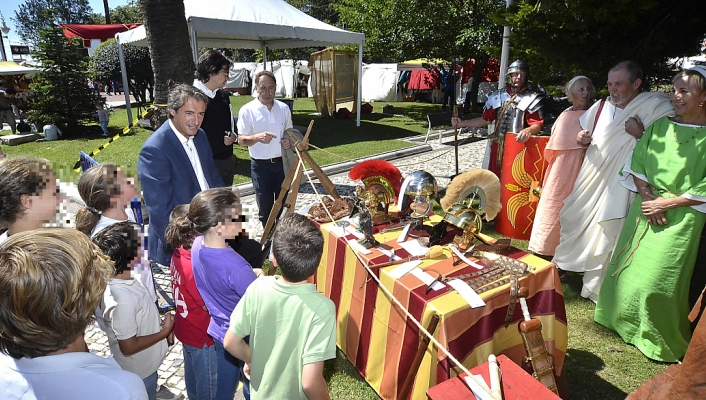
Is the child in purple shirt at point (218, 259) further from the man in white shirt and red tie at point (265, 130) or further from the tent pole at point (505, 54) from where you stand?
the tent pole at point (505, 54)

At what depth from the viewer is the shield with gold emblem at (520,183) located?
4562mm

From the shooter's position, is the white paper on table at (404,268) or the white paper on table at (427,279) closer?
the white paper on table at (427,279)

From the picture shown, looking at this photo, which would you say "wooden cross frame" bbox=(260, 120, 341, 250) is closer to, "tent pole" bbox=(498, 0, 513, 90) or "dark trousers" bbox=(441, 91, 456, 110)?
"tent pole" bbox=(498, 0, 513, 90)

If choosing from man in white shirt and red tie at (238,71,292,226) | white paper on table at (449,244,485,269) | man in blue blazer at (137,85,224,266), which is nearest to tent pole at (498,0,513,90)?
man in white shirt and red tie at (238,71,292,226)

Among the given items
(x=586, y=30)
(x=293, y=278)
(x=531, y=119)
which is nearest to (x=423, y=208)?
(x=293, y=278)

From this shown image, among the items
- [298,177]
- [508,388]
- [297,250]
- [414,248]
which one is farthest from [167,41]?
[508,388]

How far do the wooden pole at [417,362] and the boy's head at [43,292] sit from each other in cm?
154

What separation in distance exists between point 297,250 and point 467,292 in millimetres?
1034

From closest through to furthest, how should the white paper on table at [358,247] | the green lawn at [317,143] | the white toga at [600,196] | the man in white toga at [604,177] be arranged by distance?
1. the white paper on table at [358,247]
2. the man in white toga at [604,177]
3. the white toga at [600,196]
4. the green lawn at [317,143]

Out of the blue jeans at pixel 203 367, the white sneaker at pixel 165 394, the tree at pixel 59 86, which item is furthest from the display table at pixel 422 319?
the tree at pixel 59 86

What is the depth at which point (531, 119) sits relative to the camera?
483 centimetres

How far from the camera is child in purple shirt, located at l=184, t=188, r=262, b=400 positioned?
1.93 meters

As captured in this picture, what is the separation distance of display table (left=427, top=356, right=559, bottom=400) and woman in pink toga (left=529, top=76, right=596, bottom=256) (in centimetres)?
291

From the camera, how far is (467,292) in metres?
2.21
